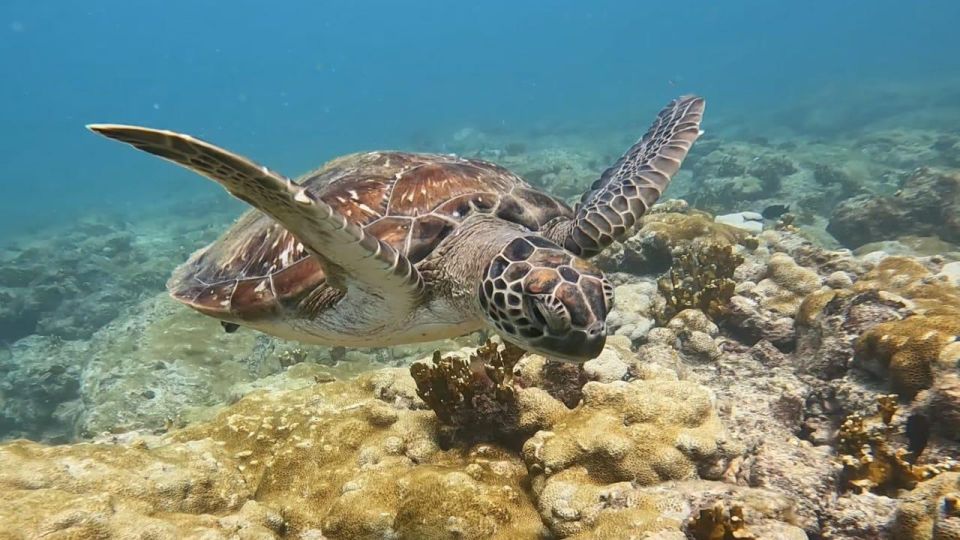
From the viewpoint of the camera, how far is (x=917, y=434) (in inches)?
111

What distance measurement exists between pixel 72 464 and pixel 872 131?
2888 cm

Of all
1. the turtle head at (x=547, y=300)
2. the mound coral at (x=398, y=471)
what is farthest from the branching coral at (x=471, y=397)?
the turtle head at (x=547, y=300)

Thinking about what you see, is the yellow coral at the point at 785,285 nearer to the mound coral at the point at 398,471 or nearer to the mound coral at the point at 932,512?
the mound coral at the point at 398,471

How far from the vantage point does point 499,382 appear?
9.93ft

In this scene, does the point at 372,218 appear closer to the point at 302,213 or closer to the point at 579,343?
the point at 302,213

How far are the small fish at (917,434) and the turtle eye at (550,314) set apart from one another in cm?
215

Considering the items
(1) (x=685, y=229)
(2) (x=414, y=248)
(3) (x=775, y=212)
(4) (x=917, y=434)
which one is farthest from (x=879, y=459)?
(3) (x=775, y=212)

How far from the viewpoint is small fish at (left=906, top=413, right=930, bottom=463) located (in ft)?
9.05

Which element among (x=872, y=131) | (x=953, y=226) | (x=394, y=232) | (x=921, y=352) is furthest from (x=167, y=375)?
(x=872, y=131)

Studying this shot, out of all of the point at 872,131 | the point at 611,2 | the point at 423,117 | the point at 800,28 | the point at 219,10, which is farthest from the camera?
the point at 611,2

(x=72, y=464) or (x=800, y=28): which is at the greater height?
(x=800, y=28)

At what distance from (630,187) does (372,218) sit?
189 centimetres

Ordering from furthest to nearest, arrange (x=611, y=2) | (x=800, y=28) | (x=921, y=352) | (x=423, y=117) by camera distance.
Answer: (x=611, y=2) < (x=800, y=28) < (x=423, y=117) < (x=921, y=352)

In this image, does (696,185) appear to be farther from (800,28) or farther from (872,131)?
(800,28)
